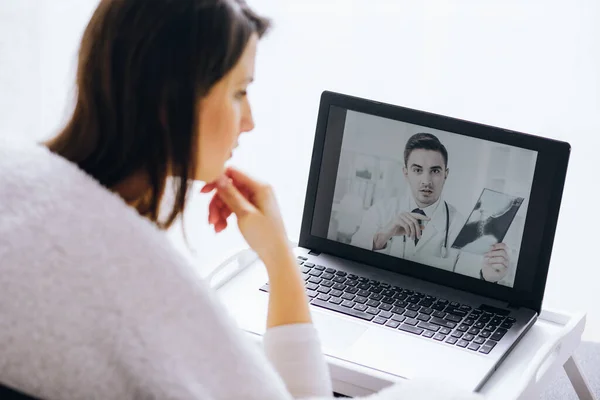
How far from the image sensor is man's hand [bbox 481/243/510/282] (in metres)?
1.22

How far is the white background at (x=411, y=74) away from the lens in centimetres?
183

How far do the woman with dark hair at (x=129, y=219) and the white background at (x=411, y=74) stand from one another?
98 centimetres

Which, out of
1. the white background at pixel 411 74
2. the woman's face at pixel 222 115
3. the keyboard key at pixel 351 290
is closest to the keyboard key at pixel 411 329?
the keyboard key at pixel 351 290

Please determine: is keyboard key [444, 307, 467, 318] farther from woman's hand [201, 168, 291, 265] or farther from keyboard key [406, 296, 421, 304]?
woman's hand [201, 168, 291, 265]

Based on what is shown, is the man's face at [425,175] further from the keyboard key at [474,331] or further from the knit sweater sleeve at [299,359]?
the knit sweater sleeve at [299,359]

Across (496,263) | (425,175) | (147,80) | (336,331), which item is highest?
(147,80)

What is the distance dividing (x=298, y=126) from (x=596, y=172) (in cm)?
70

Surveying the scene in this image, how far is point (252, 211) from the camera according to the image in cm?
112

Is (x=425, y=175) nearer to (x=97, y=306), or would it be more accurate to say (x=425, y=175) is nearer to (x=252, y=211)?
(x=252, y=211)

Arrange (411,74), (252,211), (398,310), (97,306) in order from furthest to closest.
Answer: (411,74)
(398,310)
(252,211)
(97,306)

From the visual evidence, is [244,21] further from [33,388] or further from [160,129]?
[33,388]

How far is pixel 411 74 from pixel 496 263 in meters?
0.81

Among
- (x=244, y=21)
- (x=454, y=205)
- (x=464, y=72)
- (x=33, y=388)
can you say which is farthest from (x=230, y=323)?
(x=464, y=72)

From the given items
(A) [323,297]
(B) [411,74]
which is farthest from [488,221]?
(B) [411,74]
